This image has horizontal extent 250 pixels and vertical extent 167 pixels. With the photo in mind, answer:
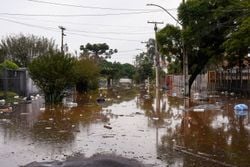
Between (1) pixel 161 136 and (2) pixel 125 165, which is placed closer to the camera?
(2) pixel 125 165

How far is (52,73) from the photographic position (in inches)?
1240

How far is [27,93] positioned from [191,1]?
16135 millimetres

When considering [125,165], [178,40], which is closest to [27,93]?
[178,40]

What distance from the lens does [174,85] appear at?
2901 inches

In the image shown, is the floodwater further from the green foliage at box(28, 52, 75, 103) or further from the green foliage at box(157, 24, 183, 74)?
the green foliage at box(157, 24, 183, 74)

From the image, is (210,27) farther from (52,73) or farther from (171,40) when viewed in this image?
(52,73)

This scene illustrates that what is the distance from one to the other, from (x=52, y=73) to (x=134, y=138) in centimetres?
1751

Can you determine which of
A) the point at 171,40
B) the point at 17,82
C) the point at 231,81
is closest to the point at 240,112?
the point at 171,40

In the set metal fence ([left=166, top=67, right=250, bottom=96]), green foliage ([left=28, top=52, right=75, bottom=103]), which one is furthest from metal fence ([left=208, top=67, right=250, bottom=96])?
green foliage ([left=28, top=52, right=75, bottom=103])

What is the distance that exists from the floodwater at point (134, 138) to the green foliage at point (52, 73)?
9.15 m

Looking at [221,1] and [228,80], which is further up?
[221,1]

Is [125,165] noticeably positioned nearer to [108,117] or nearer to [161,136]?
[161,136]

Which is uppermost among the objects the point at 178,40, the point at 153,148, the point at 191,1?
the point at 191,1

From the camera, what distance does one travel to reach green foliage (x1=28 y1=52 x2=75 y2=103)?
104 ft
